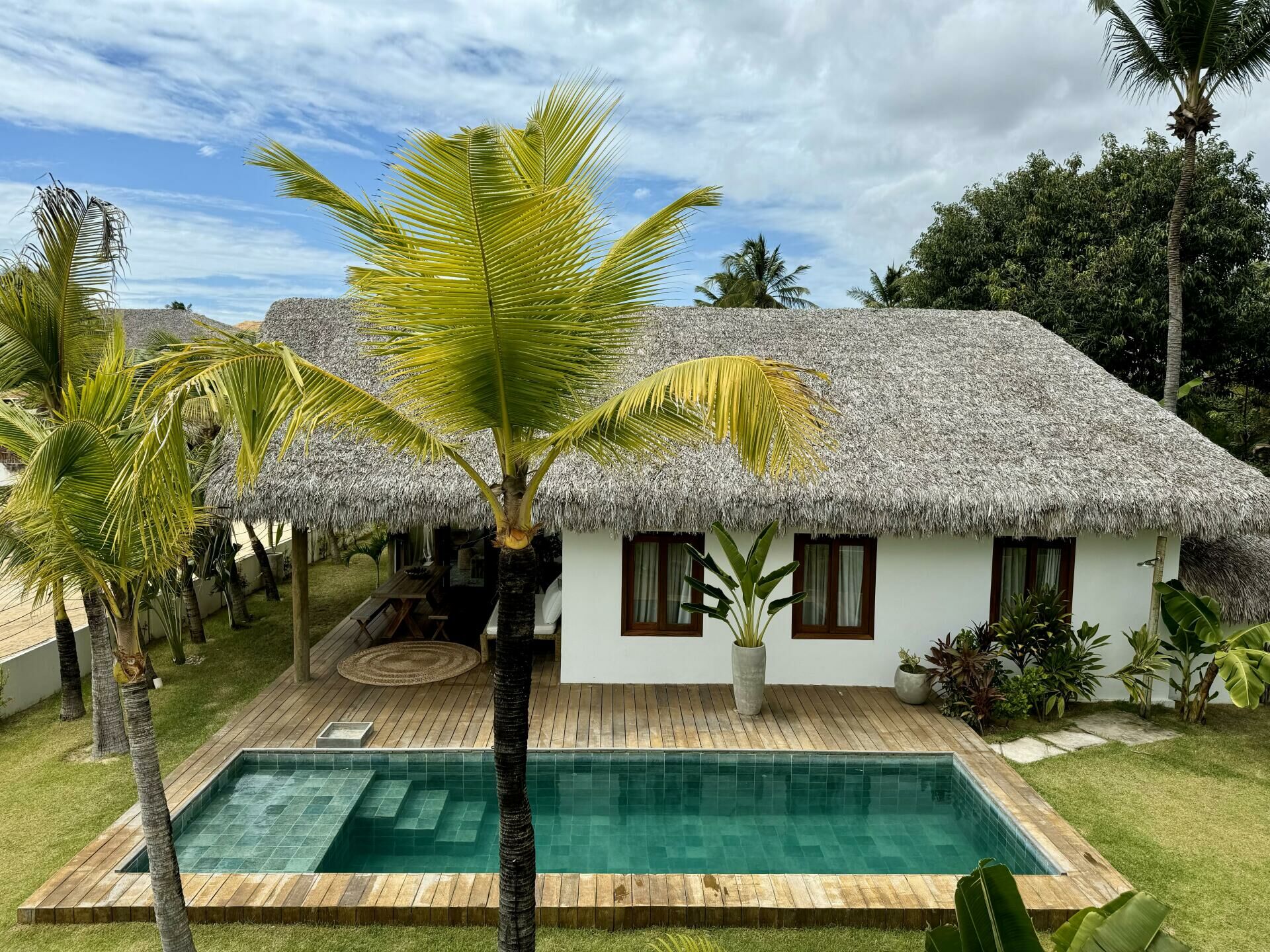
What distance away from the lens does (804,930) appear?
4.63 m

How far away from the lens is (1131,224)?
52.4 ft

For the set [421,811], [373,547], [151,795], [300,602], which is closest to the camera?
[151,795]

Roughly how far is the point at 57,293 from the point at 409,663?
A: 4758mm

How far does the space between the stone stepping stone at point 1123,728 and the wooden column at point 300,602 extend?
811cm

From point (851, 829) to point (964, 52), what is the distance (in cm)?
1346

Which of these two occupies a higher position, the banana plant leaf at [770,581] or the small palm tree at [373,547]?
the banana plant leaf at [770,581]

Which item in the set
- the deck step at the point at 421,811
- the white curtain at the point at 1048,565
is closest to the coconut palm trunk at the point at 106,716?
the deck step at the point at 421,811

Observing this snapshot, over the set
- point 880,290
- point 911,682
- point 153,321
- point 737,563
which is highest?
point 880,290

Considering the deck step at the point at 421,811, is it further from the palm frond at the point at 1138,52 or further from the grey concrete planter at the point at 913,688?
the palm frond at the point at 1138,52

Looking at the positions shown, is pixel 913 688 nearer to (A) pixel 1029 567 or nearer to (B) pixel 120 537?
(A) pixel 1029 567

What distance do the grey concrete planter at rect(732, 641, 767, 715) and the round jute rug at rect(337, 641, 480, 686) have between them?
2.92m

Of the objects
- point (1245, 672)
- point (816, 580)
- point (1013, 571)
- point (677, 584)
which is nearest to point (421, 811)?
point (677, 584)

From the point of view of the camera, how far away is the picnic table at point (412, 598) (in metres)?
9.58

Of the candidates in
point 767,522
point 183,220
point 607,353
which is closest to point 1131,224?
point 767,522
